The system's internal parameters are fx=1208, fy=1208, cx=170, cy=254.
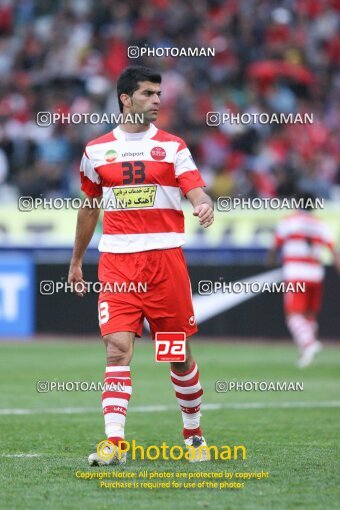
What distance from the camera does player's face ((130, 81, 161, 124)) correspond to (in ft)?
24.8

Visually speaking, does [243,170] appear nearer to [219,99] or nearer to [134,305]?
[219,99]

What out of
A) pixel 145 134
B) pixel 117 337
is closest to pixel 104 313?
pixel 117 337

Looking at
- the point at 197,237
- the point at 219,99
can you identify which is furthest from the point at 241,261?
the point at 219,99

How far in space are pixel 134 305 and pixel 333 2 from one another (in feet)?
57.7

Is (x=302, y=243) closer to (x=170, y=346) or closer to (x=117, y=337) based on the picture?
(x=170, y=346)

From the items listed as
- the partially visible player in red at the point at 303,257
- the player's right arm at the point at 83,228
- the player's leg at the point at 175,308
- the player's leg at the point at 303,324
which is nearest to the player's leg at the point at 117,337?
the player's leg at the point at 175,308

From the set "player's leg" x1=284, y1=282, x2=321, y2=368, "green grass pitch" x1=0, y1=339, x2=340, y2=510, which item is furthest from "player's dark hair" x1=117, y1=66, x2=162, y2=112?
"player's leg" x1=284, y1=282, x2=321, y2=368

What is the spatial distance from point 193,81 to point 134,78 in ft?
48.4

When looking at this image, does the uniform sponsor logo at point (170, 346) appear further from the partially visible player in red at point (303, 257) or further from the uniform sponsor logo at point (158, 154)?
the partially visible player in red at point (303, 257)

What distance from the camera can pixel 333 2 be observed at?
23.9 metres

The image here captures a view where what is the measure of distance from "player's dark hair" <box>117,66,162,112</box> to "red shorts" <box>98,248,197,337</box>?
101 cm

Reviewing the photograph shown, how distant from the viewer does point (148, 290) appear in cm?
757

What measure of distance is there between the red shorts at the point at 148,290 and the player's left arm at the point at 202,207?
468 millimetres

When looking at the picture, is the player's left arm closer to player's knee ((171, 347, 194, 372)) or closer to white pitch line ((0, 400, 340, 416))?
player's knee ((171, 347, 194, 372))
